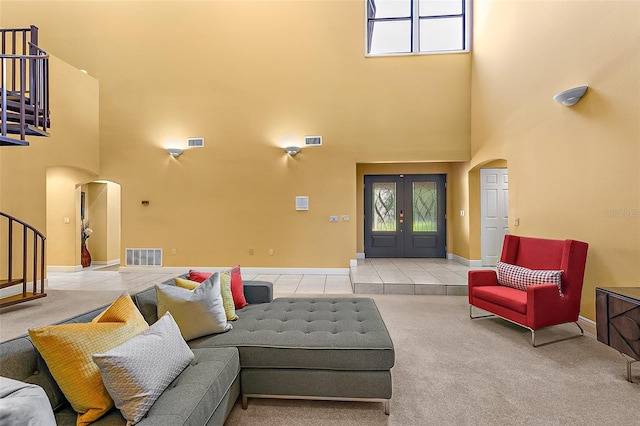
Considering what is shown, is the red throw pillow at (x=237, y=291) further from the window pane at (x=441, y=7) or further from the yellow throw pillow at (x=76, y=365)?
the window pane at (x=441, y=7)

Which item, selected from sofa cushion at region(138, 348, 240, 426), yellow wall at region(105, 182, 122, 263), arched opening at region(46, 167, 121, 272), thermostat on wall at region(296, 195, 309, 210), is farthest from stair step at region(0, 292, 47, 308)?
thermostat on wall at region(296, 195, 309, 210)

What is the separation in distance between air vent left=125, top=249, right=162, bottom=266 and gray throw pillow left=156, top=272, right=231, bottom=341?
4.91m

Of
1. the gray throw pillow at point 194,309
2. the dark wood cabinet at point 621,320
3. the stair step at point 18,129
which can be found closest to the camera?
the gray throw pillow at point 194,309

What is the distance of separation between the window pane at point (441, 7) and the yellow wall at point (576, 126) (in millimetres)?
1279

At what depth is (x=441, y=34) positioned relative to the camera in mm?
6277

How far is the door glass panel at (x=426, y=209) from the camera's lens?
7.53m

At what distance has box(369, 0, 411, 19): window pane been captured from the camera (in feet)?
20.7

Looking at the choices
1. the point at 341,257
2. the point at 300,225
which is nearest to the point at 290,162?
the point at 300,225

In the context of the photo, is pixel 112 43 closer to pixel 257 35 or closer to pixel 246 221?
pixel 257 35

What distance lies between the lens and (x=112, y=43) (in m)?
6.42

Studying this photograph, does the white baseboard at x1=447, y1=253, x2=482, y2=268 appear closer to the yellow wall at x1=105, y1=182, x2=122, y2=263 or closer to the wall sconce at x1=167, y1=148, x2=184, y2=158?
the wall sconce at x1=167, y1=148, x2=184, y2=158

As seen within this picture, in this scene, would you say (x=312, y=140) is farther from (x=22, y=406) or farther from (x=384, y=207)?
(x=22, y=406)

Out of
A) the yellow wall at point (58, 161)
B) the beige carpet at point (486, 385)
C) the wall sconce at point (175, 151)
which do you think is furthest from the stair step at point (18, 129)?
the wall sconce at point (175, 151)

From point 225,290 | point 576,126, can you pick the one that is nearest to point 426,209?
point 576,126
